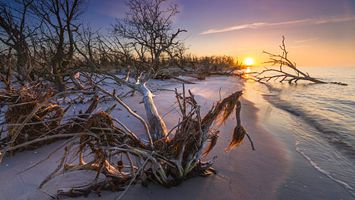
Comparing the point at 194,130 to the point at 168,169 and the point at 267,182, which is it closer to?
the point at 168,169

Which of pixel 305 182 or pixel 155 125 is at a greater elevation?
pixel 155 125

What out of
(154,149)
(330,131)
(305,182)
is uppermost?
(154,149)

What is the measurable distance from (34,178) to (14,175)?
299 millimetres

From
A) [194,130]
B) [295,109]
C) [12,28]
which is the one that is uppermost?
[12,28]

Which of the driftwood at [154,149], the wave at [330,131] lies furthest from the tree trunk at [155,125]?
the wave at [330,131]

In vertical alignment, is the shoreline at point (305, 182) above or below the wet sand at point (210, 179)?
below

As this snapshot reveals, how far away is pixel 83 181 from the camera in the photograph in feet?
8.24

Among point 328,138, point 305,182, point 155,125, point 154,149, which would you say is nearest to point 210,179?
point 154,149

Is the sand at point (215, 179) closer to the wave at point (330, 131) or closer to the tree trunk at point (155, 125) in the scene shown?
the tree trunk at point (155, 125)

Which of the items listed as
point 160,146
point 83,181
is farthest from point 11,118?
point 160,146

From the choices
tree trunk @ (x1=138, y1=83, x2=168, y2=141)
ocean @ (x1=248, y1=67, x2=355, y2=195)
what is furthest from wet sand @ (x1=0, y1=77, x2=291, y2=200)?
tree trunk @ (x1=138, y1=83, x2=168, y2=141)

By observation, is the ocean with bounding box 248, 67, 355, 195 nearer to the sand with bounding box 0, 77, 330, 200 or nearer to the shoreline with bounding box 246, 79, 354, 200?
the shoreline with bounding box 246, 79, 354, 200

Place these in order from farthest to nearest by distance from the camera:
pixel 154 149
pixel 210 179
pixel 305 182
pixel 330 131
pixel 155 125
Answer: pixel 330 131, pixel 155 125, pixel 305 182, pixel 210 179, pixel 154 149

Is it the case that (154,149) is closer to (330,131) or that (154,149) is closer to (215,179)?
(215,179)
